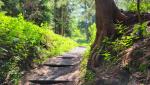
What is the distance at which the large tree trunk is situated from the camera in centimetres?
888

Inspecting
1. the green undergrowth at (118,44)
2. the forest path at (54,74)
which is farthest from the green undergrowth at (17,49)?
the green undergrowth at (118,44)

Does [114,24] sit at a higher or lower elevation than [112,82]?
higher

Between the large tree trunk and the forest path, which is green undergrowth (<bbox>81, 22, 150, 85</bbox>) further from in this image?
the forest path

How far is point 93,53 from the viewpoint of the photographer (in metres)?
8.94

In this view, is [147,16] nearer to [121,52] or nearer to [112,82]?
[121,52]

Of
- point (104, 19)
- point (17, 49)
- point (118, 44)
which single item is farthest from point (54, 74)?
point (118, 44)

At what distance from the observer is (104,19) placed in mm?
8938

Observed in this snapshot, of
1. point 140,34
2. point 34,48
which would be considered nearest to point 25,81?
point 34,48

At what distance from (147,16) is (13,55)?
4482 mm

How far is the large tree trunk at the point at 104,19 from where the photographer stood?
888 centimetres

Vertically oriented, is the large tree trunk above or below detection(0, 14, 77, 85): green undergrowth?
above

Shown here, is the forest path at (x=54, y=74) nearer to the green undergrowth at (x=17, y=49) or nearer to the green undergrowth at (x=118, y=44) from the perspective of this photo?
the green undergrowth at (x=17, y=49)

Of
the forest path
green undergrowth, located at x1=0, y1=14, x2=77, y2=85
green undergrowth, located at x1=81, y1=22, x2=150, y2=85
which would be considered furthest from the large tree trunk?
green undergrowth, located at x1=0, y1=14, x2=77, y2=85

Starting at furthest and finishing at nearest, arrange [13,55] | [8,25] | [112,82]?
[8,25], [13,55], [112,82]
